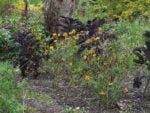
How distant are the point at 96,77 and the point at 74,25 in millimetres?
2511

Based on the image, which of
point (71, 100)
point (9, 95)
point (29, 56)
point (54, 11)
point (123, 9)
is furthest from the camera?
point (123, 9)

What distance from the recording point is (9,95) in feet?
19.1

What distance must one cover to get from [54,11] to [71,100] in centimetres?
374

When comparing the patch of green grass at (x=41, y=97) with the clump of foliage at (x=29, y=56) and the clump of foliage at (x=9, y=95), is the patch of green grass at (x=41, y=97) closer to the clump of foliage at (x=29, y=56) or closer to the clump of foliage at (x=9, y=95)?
the clump of foliage at (x=9, y=95)

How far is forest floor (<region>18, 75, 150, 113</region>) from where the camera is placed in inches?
251

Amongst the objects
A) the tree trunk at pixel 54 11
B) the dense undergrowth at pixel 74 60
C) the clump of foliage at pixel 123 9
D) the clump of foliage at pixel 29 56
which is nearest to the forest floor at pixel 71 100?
the dense undergrowth at pixel 74 60

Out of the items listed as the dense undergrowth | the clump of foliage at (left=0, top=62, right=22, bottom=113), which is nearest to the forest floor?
the dense undergrowth

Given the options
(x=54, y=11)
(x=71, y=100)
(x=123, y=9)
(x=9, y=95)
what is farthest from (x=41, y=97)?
(x=123, y=9)

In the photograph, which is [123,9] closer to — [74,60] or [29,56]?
[74,60]

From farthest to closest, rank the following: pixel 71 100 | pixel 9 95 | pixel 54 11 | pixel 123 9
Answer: pixel 123 9
pixel 54 11
pixel 71 100
pixel 9 95

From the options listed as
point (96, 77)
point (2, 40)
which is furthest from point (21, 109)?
point (2, 40)

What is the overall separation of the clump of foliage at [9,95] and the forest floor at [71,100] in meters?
0.22

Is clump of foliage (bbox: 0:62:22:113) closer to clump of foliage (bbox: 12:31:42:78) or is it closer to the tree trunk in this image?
clump of foliage (bbox: 12:31:42:78)

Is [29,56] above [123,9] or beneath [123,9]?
beneath
